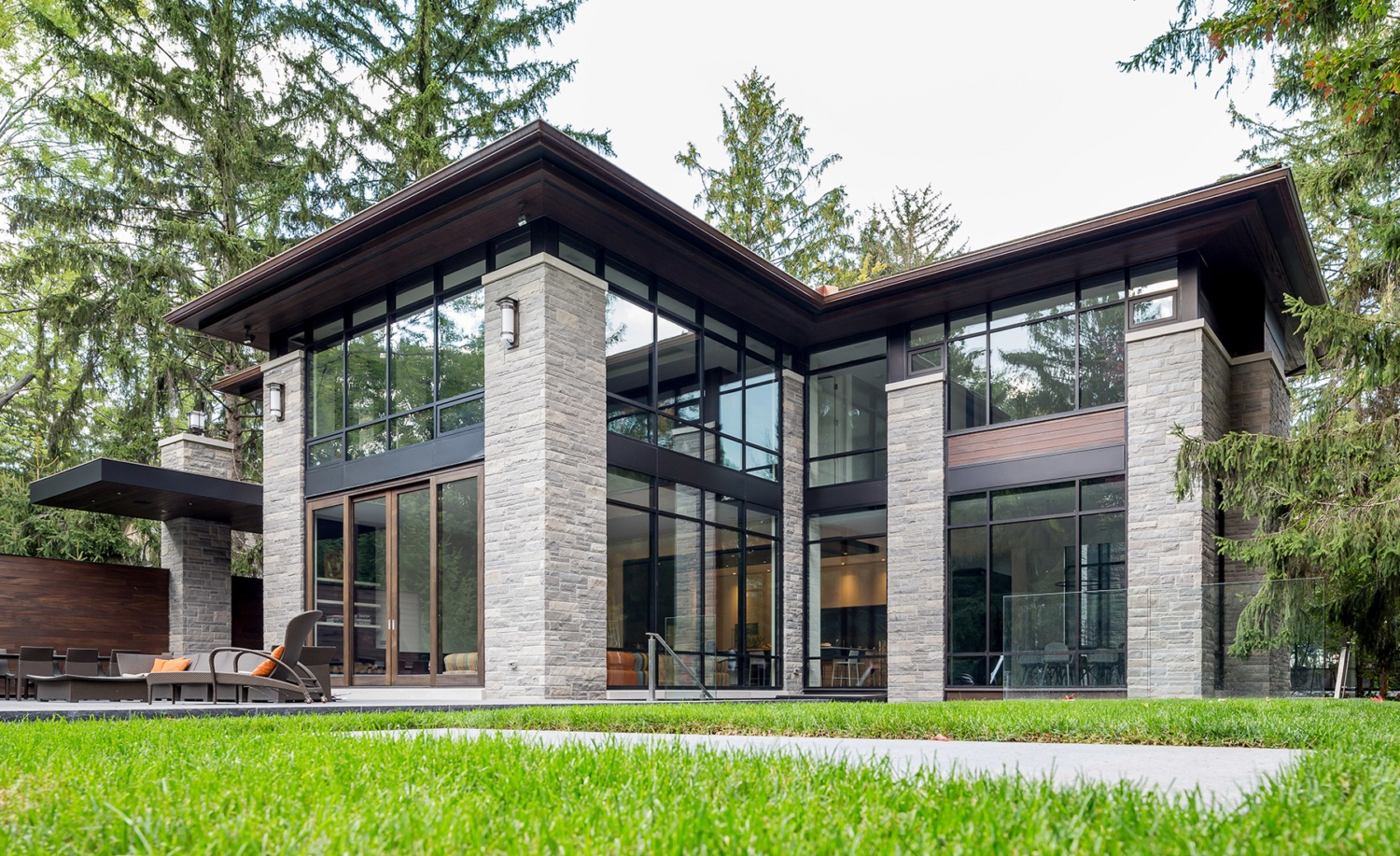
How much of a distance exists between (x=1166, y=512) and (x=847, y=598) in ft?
17.6

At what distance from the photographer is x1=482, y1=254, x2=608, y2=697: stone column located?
11.5m

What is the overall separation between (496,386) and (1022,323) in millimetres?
7790

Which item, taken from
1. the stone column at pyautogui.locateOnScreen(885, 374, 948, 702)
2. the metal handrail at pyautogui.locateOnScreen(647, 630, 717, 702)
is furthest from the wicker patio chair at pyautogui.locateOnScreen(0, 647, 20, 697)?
the stone column at pyautogui.locateOnScreen(885, 374, 948, 702)

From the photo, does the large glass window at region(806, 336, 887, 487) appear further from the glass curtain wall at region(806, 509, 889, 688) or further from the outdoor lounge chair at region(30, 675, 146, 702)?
the outdoor lounge chair at region(30, 675, 146, 702)

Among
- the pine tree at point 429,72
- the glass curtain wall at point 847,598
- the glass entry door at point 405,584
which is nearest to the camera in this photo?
the glass entry door at point 405,584

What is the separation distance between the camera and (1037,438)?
14.3 m

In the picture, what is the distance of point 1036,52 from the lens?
33.9 metres

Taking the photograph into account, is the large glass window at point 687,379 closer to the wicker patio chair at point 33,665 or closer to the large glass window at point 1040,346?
the large glass window at point 1040,346

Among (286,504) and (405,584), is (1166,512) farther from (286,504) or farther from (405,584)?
(286,504)

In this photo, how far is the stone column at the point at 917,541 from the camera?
583 inches

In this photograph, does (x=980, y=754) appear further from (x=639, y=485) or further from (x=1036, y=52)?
(x=1036, y=52)

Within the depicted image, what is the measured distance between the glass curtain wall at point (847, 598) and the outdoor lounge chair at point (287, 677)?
8.24 m

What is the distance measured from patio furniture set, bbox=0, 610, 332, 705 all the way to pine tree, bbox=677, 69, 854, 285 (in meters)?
20.4

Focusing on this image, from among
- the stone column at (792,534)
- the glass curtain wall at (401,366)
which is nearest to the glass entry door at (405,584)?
the glass curtain wall at (401,366)
